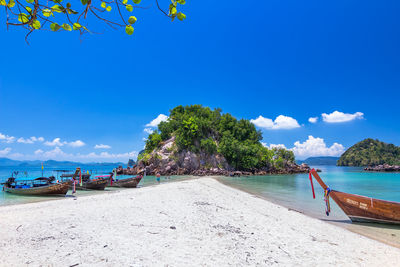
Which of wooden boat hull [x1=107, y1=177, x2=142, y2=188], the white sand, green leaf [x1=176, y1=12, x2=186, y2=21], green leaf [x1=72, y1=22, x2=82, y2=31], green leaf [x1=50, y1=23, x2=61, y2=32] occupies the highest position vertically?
green leaf [x1=176, y1=12, x2=186, y2=21]

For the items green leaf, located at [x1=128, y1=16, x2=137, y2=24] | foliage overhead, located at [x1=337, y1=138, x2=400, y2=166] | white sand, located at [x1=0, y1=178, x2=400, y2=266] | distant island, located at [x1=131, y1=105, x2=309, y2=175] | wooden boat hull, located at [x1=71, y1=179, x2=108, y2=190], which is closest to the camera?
green leaf, located at [x1=128, y1=16, x2=137, y2=24]

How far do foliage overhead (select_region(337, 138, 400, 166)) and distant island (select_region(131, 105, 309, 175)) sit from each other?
87.4m

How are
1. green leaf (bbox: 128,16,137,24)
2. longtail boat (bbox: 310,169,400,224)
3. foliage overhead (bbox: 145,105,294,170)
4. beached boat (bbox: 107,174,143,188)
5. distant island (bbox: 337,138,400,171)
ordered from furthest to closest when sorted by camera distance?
distant island (bbox: 337,138,400,171), foliage overhead (bbox: 145,105,294,170), beached boat (bbox: 107,174,143,188), longtail boat (bbox: 310,169,400,224), green leaf (bbox: 128,16,137,24)

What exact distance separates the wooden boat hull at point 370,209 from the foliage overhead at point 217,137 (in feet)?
122

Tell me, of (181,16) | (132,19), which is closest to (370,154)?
(181,16)

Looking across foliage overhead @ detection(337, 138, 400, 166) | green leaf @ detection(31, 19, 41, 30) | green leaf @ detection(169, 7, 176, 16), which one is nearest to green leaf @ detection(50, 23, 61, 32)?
green leaf @ detection(31, 19, 41, 30)

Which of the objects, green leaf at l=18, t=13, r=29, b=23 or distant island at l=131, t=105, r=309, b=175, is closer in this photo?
green leaf at l=18, t=13, r=29, b=23

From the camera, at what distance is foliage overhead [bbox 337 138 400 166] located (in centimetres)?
10650

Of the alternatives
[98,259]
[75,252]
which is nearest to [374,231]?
[98,259]

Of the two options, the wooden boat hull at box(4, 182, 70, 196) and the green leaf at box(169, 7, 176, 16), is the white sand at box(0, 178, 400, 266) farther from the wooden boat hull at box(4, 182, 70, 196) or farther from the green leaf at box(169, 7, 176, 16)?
the wooden boat hull at box(4, 182, 70, 196)

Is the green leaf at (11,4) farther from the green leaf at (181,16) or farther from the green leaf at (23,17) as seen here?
the green leaf at (181,16)

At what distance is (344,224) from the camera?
8.05 meters

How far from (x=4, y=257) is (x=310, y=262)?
6.37 meters

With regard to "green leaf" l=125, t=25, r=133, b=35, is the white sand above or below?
below
